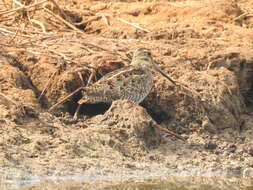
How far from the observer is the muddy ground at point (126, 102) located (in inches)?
326

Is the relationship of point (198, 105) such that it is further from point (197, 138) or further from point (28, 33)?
point (28, 33)

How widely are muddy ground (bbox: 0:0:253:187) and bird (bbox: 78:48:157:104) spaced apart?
0.22 metres

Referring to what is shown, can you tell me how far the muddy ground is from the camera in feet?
27.1

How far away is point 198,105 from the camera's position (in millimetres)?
9742

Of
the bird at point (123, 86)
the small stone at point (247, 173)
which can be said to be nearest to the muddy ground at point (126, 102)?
the small stone at point (247, 173)

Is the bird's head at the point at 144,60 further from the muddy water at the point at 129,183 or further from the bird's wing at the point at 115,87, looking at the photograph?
the muddy water at the point at 129,183

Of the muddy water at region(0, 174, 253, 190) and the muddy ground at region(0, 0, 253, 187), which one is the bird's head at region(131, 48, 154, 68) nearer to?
the muddy ground at region(0, 0, 253, 187)

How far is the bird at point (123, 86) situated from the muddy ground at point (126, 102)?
22 cm

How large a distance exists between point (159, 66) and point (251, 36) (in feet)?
5.96

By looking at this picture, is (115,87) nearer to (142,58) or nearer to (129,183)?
(142,58)

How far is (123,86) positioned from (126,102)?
29 centimetres

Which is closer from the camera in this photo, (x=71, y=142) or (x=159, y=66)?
(x=71, y=142)

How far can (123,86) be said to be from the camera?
9.18 meters

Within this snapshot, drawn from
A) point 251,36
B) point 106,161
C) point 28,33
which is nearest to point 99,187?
point 106,161
